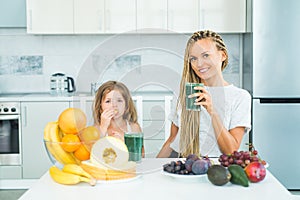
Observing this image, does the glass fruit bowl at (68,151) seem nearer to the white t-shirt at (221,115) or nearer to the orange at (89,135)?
the orange at (89,135)

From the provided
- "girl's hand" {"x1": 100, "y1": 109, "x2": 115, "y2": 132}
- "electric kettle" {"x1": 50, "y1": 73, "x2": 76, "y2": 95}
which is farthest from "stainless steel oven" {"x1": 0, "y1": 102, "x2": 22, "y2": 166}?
"girl's hand" {"x1": 100, "y1": 109, "x2": 115, "y2": 132}

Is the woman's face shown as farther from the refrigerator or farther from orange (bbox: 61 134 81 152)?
the refrigerator

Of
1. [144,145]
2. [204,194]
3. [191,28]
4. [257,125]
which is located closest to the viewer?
[204,194]

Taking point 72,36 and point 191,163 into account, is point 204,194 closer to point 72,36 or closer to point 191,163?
point 191,163

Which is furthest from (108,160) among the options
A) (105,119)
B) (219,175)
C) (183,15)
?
(183,15)

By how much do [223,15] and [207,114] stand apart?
2.27 meters

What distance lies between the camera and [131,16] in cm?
448

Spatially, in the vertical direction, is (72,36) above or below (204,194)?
above

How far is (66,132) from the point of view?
1792 millimetres

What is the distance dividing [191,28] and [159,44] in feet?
1.42

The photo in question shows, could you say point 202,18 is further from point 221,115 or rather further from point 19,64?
point 221,115

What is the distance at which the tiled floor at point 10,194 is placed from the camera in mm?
4127

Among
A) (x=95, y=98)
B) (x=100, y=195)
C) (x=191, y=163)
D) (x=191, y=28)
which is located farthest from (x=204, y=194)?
(x=191, y=28)

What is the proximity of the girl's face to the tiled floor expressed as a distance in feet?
7.45
